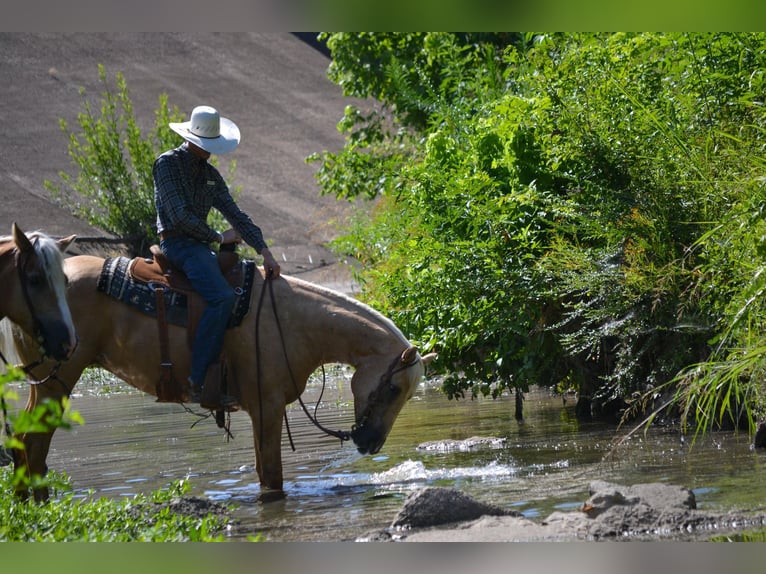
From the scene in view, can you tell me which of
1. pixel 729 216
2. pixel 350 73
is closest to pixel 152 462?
pixel 729 216

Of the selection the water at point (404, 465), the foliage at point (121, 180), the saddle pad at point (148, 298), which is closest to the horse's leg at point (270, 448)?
the water at point (404, 465)

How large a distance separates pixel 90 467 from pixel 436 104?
5958 millimetres

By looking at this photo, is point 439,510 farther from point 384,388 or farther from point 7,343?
point 7,343

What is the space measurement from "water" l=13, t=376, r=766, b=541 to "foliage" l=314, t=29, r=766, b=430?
535 mm

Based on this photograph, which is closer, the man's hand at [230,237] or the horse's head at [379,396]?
the horse's head at [379,396]

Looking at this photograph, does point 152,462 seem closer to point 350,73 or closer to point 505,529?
point 505,529

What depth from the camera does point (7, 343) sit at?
25.1 feet

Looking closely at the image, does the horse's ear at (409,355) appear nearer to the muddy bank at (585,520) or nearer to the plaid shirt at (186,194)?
the plaid shirt at (186,194)

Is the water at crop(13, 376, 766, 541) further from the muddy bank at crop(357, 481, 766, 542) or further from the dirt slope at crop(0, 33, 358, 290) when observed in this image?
the dirt slope at crop(0, 33, 358, 290)

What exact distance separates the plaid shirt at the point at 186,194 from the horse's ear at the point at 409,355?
141 centimetres

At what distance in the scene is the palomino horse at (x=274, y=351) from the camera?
8.17m

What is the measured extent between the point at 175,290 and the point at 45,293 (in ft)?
5.59

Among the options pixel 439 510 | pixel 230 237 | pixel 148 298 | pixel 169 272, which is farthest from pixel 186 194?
pixel 439 510

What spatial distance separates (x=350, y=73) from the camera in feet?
76.0
